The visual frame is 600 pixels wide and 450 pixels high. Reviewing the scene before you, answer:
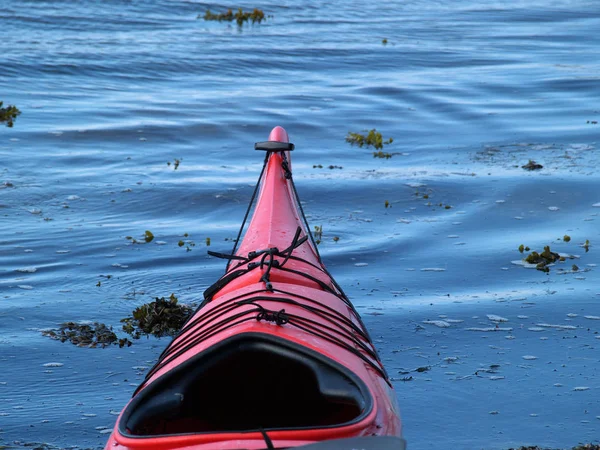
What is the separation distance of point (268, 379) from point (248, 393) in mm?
141

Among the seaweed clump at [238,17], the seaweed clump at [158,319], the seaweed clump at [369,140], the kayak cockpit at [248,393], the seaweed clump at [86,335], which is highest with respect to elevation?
the seaweed clump at [238,17]

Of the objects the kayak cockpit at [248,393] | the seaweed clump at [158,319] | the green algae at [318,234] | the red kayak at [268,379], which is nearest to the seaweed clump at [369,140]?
the green algae at [318,234]

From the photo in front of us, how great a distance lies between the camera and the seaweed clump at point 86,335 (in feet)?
18.3

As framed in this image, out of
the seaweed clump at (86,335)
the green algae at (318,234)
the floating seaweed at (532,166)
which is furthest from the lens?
the floating seaweed at (532,166)

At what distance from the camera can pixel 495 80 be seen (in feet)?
48.6

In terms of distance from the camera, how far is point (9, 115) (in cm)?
1173

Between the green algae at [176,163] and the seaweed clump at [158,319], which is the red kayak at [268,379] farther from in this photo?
the green algae at [176,163]

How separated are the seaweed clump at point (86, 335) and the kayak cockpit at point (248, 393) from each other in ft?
6.37

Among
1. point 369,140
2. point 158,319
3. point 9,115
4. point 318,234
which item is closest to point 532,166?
point 369,140

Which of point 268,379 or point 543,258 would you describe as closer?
point 268,379

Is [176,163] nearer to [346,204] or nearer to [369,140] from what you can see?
[346,204]

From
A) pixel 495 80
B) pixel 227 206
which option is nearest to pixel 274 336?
pixel 227 206

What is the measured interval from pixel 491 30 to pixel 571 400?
59.9 feet

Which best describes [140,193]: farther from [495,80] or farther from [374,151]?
[495,80]
